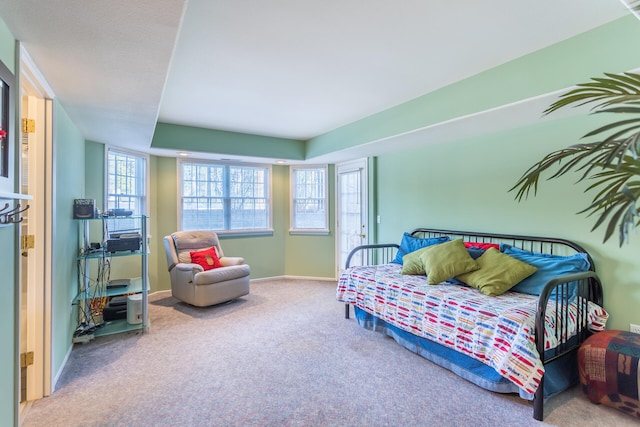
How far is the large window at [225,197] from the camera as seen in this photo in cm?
495

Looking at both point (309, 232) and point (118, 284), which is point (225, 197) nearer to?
point (309, 232)

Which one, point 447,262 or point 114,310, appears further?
point 114,310

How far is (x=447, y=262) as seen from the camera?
2.98m

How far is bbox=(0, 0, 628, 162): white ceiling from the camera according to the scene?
1.53m

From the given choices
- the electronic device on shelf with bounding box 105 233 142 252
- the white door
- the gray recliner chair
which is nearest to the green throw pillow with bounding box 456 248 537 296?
the white door

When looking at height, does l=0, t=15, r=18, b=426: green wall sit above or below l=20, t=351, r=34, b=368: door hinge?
above

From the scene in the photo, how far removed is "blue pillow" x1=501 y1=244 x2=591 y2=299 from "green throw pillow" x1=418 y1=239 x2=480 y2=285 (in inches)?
15.7

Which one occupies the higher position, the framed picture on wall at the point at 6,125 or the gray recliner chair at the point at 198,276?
the framed picture on wall at the point at 6,125

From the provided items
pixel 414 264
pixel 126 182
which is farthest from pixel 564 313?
pixel 126 182

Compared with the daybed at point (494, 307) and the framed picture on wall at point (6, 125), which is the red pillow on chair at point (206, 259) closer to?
the daybed at point (494, 307)

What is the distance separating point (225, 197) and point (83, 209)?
7.82 feet

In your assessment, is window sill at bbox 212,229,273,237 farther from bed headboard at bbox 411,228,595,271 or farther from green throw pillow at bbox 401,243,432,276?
bed headboard at bbox 411,228,595,271

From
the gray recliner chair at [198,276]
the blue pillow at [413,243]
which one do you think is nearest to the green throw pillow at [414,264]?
the blue pillow at [413,243]

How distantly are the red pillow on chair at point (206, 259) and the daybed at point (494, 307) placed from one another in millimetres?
1889
